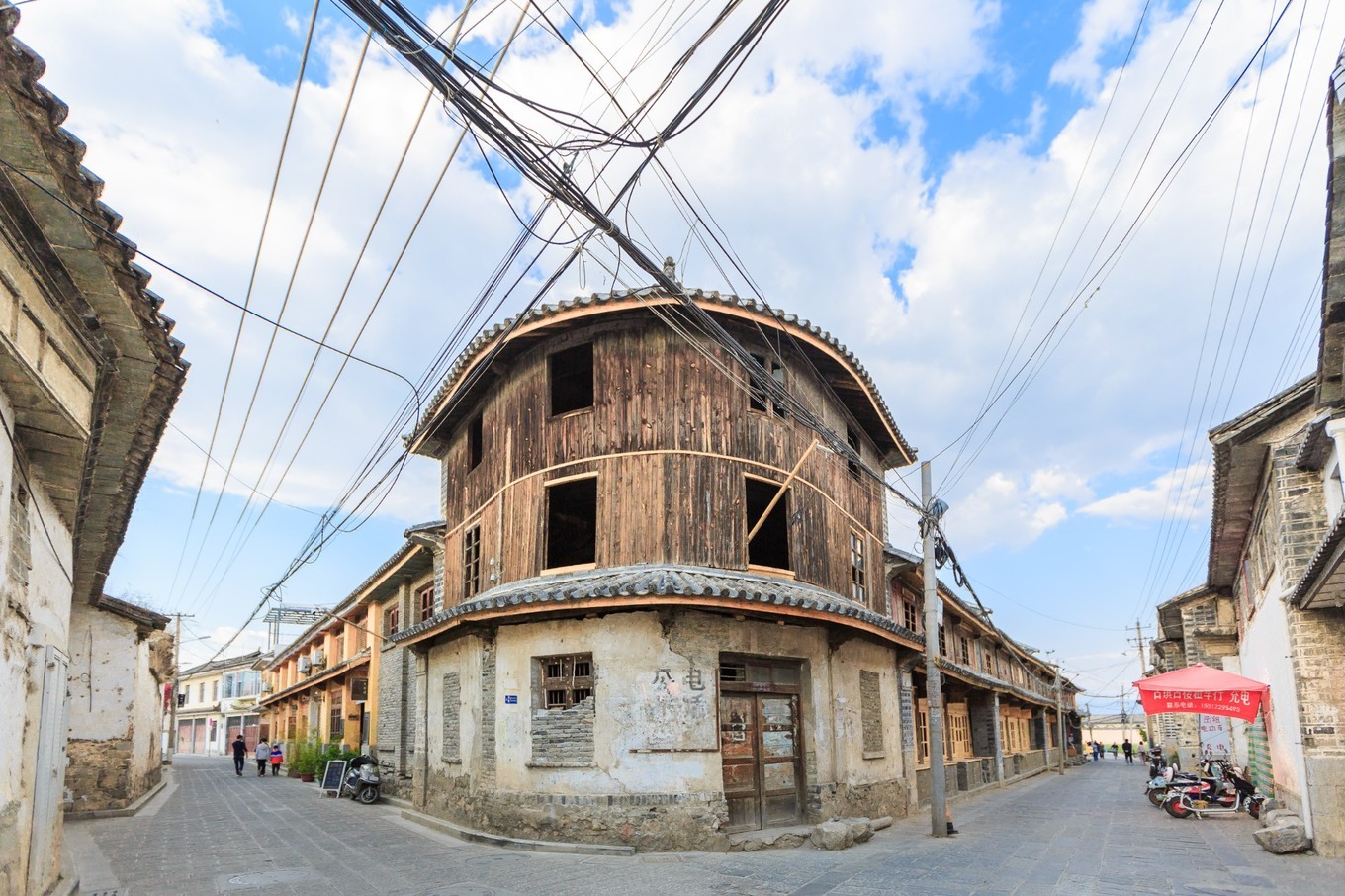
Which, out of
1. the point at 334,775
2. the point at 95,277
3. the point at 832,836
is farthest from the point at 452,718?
the point at 95,277

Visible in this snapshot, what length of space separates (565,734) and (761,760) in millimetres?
2952

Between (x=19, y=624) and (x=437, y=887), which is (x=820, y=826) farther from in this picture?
(x=19, y=624)

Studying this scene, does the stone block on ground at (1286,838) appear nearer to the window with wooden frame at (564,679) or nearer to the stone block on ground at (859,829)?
the stone block on ground at (859,829)

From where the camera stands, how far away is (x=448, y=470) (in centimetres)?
1859

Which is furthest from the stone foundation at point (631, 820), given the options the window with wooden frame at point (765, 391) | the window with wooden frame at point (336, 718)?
the window with wooden frame at point (336, 718)

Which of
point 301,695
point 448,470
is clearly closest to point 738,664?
point 448,470

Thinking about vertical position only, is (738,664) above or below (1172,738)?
above

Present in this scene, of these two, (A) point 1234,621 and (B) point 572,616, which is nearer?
(B) point 572,616

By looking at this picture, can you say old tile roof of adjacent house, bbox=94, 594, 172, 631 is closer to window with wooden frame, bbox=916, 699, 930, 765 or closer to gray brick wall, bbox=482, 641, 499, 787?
gray brick wall, bbox=482, 641, 499, 787

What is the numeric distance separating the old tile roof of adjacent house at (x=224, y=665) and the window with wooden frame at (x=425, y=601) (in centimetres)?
4570

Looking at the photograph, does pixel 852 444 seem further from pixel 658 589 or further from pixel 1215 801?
pixel 1215 801

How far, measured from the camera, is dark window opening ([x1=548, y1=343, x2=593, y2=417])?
15.2 meters

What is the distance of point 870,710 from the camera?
1551 centimetres

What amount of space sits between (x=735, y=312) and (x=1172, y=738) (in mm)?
26158
